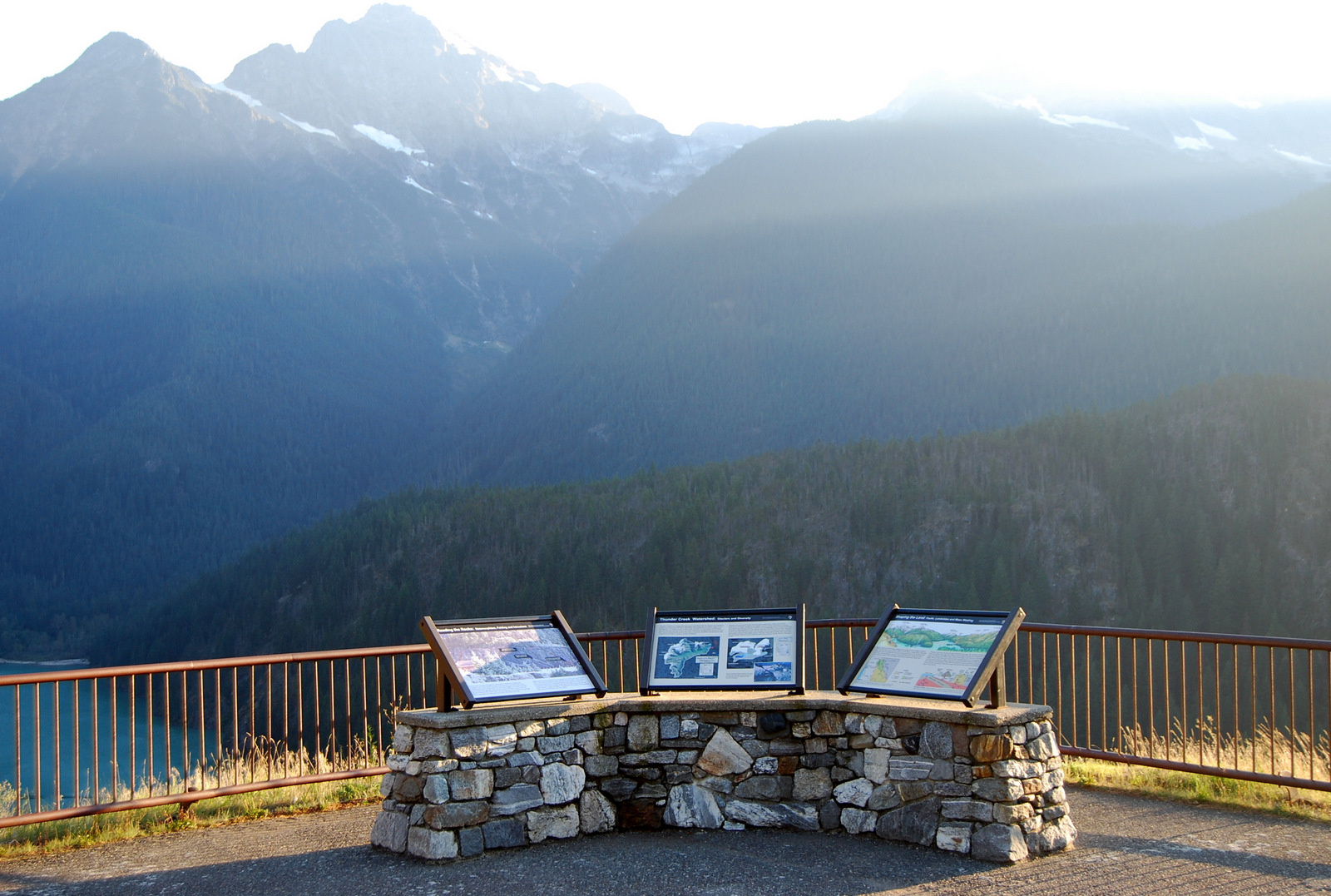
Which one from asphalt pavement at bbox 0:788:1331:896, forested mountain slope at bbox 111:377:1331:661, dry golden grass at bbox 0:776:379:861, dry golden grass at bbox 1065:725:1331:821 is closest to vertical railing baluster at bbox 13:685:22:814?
dry golden grass at bbox 0:776:379:861

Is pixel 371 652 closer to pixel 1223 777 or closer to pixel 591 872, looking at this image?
pixel 591 872

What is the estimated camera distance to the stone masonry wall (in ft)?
23.9

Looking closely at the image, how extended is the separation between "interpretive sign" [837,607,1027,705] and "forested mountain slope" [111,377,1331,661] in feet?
172

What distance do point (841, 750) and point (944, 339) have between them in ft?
428

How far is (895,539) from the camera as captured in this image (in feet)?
217

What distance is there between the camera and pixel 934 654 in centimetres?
799

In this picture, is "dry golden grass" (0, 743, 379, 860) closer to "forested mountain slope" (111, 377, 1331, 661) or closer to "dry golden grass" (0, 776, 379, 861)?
"dry golden grass" (0, 776, 379, 861)

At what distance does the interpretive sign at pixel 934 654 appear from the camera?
7.59 metres

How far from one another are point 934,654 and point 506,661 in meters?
3.29

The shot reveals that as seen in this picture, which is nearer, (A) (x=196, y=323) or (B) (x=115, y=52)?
(A) (x=196, y=323)

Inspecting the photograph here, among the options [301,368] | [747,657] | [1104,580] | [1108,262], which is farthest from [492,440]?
[747,657]

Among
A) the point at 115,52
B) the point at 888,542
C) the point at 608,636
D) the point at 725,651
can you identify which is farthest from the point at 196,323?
the point at 725,651

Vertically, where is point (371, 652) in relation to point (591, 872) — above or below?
above

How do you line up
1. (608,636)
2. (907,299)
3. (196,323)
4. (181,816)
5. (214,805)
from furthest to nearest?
(196,323) → (907,299) → (608,636) → (214,805) → (181,816)
